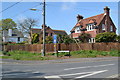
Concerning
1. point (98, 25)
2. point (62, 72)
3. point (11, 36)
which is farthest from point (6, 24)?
point (62, 72)

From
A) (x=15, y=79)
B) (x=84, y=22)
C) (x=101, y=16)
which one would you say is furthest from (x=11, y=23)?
(x=15, y=79)

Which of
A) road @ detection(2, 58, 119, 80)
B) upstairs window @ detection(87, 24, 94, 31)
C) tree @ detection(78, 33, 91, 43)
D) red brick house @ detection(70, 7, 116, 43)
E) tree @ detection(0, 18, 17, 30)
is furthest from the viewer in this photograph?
tree @ detection(0, 18, 17, 30)

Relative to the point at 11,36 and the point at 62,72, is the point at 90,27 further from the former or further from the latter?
the point at 11,36

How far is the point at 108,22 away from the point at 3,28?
50.8 m

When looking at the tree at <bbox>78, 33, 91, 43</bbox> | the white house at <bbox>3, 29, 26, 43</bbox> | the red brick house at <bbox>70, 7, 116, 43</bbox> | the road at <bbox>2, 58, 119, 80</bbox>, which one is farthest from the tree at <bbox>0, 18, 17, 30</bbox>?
the road at <bbox>2, 58, 119, 80</bbox>

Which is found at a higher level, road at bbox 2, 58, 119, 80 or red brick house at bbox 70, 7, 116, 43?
red brick house at bbox 70, 7, 116, 43

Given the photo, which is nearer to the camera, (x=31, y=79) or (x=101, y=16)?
Answer: (x=31, y=79)

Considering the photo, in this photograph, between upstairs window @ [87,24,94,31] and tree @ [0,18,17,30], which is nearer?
upstairs window @ [87,24,94,31]

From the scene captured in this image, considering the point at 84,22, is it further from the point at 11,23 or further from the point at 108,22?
the point at 11,23

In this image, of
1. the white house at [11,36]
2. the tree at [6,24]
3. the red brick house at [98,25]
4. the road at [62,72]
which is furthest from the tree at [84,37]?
the tree at [6,24]

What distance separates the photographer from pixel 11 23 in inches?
3019

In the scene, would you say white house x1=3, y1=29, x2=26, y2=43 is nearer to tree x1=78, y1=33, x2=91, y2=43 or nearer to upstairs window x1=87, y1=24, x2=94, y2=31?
upstairs window x1=87, y1=24, x2=94, y2=31

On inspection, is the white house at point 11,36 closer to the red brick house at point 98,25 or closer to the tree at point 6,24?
the tree at point 6,24

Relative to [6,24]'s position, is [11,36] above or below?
below
